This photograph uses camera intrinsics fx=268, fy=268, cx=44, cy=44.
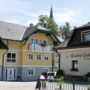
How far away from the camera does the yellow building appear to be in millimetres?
42188

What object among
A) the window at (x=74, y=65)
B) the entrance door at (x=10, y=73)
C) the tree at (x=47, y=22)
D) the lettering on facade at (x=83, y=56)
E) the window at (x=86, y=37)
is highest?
the tree at (x=47, y=22)

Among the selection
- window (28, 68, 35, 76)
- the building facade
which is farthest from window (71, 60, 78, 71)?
window (28, 68, 35, 76)

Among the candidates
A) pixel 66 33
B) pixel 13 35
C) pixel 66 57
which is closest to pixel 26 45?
pixel 13 35

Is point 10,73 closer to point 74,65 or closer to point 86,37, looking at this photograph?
point 74,65

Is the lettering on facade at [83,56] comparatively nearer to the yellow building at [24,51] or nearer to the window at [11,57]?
the yellow building at [24,51]

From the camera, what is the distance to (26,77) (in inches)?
1743

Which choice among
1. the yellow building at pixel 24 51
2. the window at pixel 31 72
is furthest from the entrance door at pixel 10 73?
the window at pixel 31 72

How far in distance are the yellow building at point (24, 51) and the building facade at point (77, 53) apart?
49.3 ft

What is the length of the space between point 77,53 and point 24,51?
18.5 m

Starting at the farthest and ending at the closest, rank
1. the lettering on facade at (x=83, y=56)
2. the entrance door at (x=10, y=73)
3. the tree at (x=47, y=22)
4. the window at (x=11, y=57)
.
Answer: the tree at (x=47, y=22), the window at (x=11, y=57), the entrance door at (x=10, y=73), the lettering on facade at (x=83, y=56)

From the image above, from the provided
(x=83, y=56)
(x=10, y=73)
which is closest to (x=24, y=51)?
(x=10, y=73)

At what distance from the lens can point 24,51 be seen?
146 ft

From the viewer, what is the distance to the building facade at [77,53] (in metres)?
26.2

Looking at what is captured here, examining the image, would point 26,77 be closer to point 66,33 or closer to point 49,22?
point 49,22
